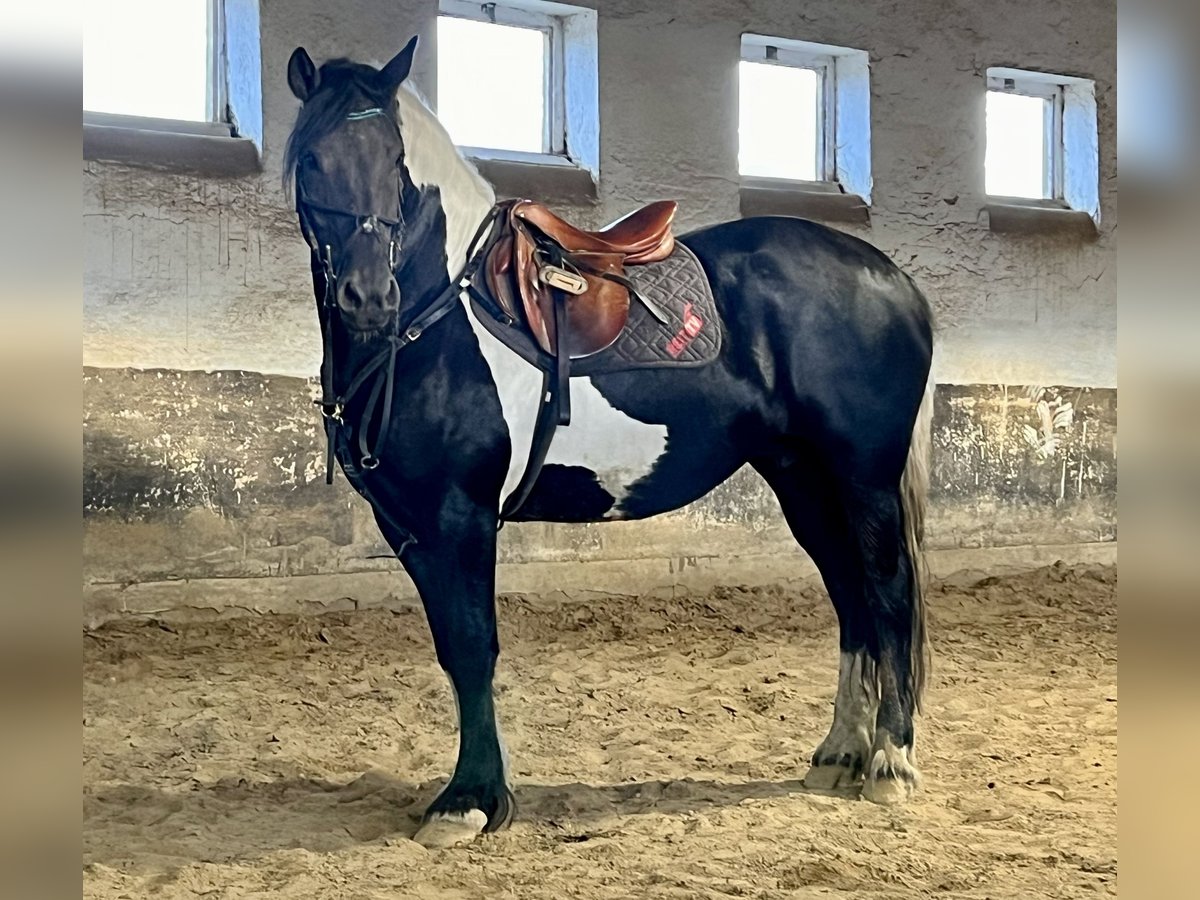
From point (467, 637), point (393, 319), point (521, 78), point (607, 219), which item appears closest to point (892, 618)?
point (467, 637)

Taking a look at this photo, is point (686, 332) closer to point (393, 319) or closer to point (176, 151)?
point (393, 319)

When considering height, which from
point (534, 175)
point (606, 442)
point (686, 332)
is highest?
point (534, 175)

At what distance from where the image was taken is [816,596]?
3.53m

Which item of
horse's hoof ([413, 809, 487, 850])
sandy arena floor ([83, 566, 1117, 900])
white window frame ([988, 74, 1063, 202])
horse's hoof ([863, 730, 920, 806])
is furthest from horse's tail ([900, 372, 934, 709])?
white window frame ([988, 74, 1063, 202])

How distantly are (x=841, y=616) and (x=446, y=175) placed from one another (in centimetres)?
131

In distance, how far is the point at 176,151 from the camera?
9.54 feet

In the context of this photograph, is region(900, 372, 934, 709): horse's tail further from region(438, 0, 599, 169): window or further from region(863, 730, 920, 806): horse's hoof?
region(438, 0, 599, 169): window

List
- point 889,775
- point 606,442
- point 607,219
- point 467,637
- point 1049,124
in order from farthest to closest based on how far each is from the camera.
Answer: point 1049,124 → point 607,219 → point 889,775 → point 606,442 → point 467,637

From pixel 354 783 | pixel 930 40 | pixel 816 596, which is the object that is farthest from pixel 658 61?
pixel 354 783

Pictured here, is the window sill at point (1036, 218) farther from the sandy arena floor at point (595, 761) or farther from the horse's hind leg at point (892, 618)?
the horse's hind leg at point (892, 618)
